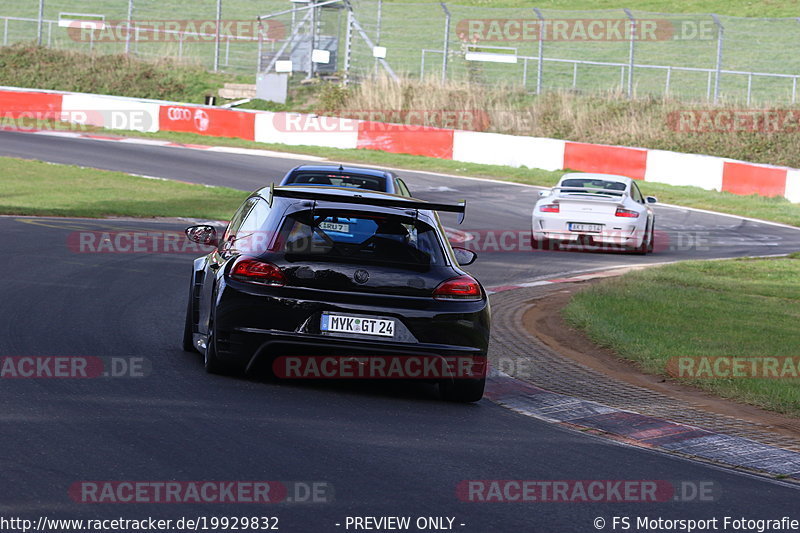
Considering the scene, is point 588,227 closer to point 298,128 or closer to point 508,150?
point 508,150

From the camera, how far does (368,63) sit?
44.5 metres

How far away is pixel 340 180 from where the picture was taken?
46.5ft

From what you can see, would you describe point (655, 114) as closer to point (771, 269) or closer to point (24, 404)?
point (771, 269)

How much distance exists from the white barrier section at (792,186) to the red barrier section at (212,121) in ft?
50.6

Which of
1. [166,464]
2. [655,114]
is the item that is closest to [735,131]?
[655,114]

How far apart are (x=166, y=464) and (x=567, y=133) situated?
107 feet

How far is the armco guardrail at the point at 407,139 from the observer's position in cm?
3083

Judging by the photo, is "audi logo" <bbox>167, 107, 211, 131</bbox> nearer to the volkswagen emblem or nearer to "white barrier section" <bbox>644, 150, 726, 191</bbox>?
"white barrier section" <bbox>644, 150, 726, 191</bbox>

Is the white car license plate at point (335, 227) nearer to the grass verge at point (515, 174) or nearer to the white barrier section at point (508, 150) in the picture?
the grass verge at point (515, 174)

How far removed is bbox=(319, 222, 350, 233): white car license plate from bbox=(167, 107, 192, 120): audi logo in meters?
29.0

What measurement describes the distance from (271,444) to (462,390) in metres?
2.21

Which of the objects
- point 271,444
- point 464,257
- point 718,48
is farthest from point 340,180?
point 718,48

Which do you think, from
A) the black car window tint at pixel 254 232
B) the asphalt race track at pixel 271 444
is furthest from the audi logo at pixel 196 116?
the black car window tint at pixel 254 232

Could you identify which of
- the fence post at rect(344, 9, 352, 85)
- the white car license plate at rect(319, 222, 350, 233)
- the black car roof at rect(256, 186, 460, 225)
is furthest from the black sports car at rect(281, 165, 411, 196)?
the fence post at rect(344, 9, 352, 85)
